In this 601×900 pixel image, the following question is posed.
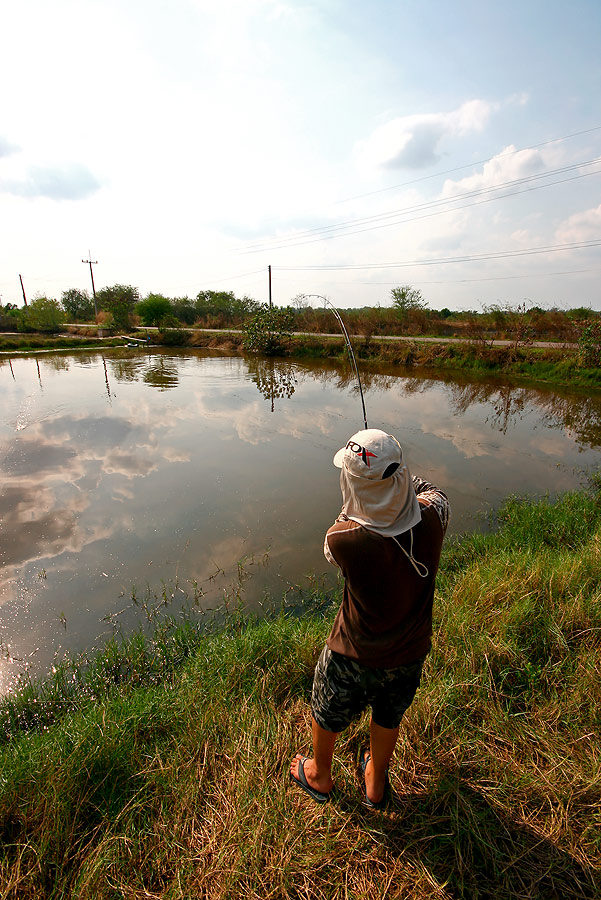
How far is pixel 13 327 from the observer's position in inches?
1340

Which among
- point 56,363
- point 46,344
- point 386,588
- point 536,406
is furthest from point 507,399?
point 46,344

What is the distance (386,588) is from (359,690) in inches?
19.3

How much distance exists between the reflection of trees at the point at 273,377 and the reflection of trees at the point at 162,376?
10.4 ft

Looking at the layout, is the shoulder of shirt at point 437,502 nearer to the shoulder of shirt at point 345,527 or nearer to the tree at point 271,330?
the shoulder of shirt at point 345,527

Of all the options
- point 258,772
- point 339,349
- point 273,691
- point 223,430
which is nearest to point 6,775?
point 258,772

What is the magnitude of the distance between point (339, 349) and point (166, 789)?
20.3 m

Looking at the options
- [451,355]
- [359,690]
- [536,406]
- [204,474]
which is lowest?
[204,474]

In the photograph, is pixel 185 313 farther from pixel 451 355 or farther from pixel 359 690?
pixel 359 690

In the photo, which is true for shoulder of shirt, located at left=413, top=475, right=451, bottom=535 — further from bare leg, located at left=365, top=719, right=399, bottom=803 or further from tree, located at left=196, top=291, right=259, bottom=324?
tree, located at left=196, top=291, right=259, bottom=324

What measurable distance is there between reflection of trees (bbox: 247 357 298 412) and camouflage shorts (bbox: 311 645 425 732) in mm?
10122

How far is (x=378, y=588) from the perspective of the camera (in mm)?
1358

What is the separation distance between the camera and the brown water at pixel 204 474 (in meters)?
4.18

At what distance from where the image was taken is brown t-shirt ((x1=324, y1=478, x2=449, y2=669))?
52.3 inches

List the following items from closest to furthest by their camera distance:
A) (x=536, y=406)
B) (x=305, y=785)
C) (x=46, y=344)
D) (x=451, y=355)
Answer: (x=305, y=785)
(x=536, y=406)
(x=451, y=355)
(x=46, y=344)
